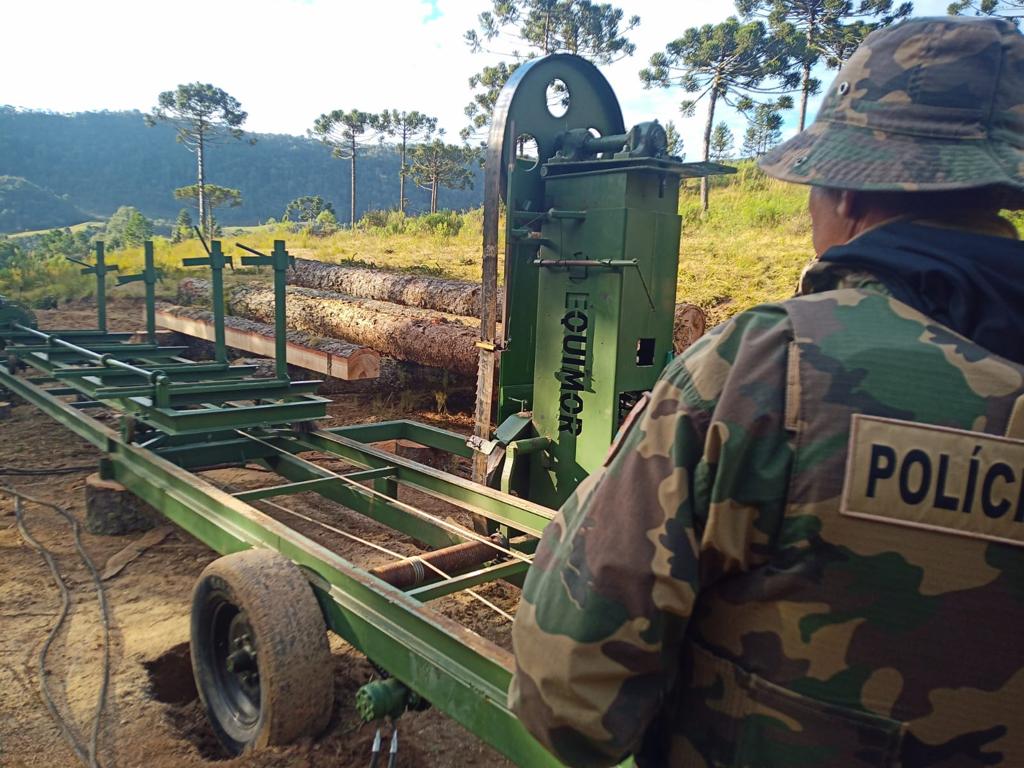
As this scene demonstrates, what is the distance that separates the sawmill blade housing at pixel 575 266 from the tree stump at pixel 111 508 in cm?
244

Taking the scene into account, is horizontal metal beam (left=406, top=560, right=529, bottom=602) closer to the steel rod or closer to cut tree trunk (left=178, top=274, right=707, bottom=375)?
the steel rod

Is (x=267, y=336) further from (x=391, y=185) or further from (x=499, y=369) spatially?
(x=391, y=185)

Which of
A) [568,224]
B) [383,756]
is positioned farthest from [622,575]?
[568,224]

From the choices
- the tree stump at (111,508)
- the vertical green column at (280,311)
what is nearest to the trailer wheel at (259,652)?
the tree stump at (111,508)

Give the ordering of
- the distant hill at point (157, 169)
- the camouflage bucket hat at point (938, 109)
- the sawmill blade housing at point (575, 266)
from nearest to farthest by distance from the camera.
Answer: the camouflage bucket hat at point (938, 109), the sawmill blade housing at point (575, 266), the distant hill at point (157, 169)

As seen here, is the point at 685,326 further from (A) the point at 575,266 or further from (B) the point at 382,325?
(B) the point at 382,325

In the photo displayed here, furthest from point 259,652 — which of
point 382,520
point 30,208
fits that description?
point 30,208

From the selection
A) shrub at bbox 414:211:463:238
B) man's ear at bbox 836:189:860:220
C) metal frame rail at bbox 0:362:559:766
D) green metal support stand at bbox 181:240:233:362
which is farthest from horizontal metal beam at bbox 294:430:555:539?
shrub at bbox 414:211:463:238

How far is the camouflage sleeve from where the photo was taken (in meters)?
1.03

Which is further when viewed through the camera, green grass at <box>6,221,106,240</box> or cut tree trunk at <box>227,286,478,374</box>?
green grass at <box>6,221,106,240</box>

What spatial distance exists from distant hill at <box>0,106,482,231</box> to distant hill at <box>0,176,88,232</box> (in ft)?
22.4

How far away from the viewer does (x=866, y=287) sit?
1.08 m

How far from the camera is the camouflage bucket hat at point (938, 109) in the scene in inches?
42.9

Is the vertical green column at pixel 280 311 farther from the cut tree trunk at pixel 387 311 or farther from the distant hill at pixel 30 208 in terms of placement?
the distant hill at pixel 30 208
